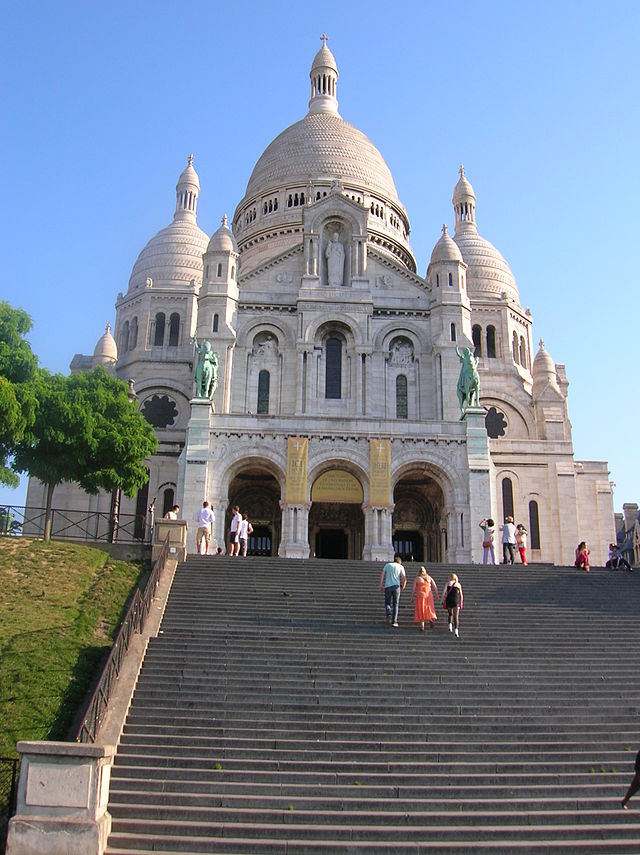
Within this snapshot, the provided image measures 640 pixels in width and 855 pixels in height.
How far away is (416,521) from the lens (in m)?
39.5

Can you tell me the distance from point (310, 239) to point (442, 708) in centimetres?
3147

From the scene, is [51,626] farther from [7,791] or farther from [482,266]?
[482,266]

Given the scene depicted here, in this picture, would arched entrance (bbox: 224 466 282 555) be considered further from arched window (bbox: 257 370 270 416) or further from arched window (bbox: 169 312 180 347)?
arched window (bbox: 169 312 180 347)

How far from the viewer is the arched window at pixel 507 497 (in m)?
45.2

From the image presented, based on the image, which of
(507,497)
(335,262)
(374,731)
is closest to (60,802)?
(374,731)

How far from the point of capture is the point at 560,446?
4622 centimetres

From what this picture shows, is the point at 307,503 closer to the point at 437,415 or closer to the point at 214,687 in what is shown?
the point at 437,415

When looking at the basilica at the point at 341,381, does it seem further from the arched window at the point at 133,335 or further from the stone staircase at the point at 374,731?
the stone staircase at the point at 374,731

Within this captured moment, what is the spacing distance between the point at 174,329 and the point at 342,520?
2019cm

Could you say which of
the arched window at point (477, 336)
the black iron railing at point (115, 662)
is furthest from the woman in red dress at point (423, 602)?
the arched window at point (477, 336)

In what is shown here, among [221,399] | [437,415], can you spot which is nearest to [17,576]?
[221,399]

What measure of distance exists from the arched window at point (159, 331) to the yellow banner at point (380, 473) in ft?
73.7

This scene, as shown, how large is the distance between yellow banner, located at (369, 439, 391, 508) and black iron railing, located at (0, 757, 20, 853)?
21.9 meters

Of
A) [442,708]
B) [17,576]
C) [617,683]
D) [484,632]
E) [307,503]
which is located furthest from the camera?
[307,503]
